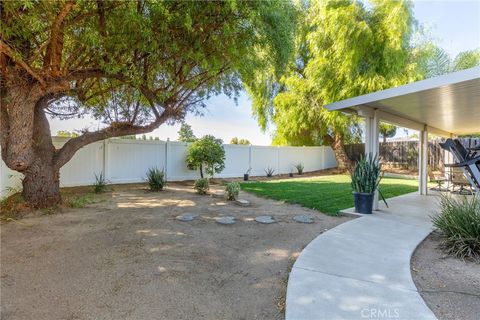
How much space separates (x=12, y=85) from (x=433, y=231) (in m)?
7.96

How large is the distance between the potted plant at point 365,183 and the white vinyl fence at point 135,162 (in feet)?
23.8

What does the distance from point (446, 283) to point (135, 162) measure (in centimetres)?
930

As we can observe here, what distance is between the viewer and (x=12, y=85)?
503 cm

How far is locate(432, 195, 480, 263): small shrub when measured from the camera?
11.5 ft

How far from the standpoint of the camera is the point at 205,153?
10.2 metres

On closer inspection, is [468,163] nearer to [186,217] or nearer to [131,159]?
[186,217]

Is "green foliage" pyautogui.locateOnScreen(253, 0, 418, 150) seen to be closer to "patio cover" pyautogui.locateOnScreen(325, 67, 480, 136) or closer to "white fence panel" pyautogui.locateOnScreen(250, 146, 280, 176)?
"white fence panel" pyautogui.locateOnScreen(250, 146, 280, 176)

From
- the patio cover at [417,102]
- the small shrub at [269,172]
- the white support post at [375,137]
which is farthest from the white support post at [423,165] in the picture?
the small shrub at [269,172]

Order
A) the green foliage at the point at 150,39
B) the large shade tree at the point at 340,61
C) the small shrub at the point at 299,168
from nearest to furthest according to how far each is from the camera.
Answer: the green foliage at the point at 150,39
the large shade tree at the point at 340,61
the small shrub at the point at 299,168

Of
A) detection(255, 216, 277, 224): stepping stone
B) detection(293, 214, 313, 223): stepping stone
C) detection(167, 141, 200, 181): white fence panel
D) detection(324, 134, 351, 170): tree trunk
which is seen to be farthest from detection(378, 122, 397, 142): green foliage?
detection(167, 141, 200, 181): white fence panel

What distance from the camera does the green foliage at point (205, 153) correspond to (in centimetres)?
1027

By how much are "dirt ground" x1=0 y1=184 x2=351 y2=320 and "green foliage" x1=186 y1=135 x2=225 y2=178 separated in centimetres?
477

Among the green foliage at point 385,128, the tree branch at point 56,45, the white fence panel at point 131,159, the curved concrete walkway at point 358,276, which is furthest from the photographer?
the green foliage at point 385,128

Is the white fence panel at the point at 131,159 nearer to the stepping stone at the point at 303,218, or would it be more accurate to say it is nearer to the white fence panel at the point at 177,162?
the white fence panel at the point at 177,162
